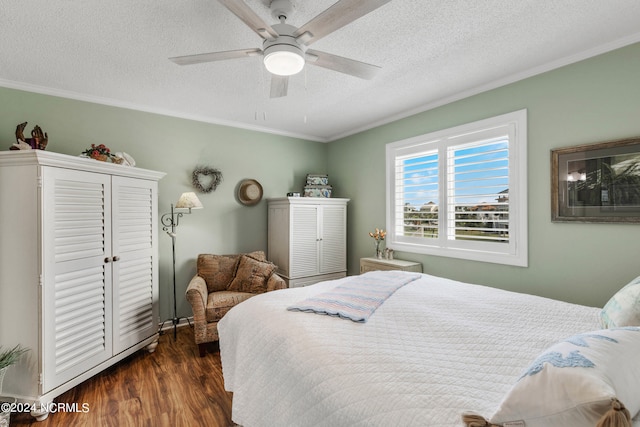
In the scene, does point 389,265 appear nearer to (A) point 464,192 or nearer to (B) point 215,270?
(A) point 464,192

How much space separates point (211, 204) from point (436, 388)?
3404 mm

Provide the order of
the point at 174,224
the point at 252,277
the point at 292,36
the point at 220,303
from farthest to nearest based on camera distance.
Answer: the point at 174,224 < the point at 252,277 < the point at 220,303 < the point at 292,36

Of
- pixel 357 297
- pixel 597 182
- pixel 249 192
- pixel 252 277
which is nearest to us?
pixel 357 297

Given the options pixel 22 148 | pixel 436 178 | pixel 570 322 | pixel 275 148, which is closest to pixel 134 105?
pixel 22 148

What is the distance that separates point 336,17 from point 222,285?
293 centimetres

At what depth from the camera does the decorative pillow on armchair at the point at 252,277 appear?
3303mm

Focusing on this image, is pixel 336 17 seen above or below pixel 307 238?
above

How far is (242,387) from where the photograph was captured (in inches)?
60.8

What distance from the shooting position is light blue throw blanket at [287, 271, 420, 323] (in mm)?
1693

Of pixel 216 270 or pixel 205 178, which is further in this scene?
pixel 205 178

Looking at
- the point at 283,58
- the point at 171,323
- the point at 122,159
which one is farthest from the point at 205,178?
the point at 283,58

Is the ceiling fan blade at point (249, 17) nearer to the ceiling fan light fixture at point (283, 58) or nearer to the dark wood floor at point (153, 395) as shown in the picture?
the ceiling fan light fixture at point (283, 58)

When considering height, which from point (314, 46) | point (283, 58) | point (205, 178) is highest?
point (314, 46)

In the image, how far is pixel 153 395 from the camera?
2.24m
